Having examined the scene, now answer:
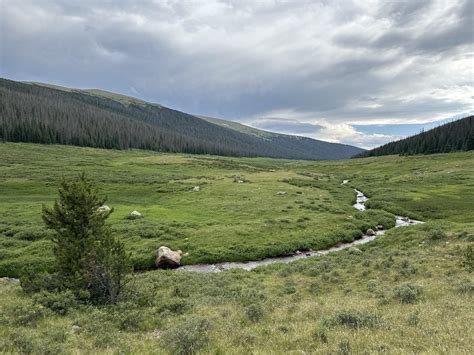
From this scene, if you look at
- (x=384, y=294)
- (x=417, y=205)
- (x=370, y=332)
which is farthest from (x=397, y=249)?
(x=417, y=205)

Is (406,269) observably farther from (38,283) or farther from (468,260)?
(38,283)

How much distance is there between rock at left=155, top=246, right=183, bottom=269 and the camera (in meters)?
27.6

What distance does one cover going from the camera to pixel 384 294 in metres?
15.0

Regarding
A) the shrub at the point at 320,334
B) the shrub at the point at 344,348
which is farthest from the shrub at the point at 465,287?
the shrub at the point at 344,348

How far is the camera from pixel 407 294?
46.5ft

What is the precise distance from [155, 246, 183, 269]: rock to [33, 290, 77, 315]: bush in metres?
12.5

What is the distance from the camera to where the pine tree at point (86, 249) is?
15.4 m

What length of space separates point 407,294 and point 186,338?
9.94 metres

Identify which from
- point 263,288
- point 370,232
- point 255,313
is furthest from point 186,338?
point 370,232

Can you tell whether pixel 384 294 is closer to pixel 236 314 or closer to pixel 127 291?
pixel 236 314

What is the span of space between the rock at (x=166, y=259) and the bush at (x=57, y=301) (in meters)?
12.5

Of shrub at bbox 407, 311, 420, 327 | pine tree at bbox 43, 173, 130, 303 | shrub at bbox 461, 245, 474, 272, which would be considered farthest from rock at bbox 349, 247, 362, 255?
pine tree at bbox 43, 173, 130, 303

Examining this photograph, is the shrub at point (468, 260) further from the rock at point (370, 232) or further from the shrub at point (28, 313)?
the shrub at point (28, 313)

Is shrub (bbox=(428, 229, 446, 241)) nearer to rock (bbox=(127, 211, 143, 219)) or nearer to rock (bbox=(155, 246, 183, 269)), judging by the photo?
rock (bbox=(155, 246, 183, 269))
